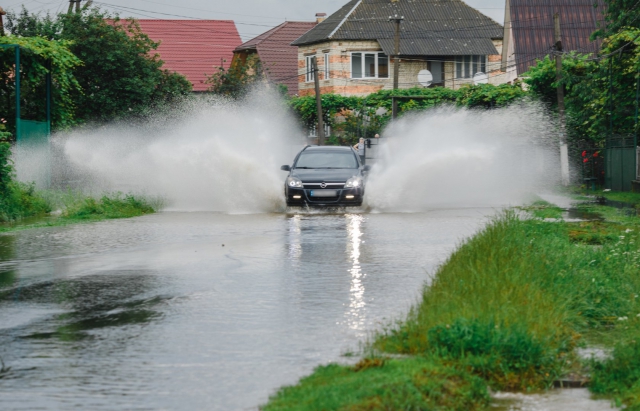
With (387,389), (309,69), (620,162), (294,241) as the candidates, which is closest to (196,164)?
(294,241)

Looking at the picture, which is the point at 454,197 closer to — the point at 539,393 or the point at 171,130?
the point at 171,130

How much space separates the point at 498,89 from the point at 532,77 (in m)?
4.35

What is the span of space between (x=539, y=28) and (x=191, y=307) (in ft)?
173

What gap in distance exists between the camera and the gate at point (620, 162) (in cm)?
3122

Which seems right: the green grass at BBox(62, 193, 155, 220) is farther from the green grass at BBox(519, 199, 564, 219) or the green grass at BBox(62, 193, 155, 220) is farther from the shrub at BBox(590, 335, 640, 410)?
the shrub at BBox(590, 335, 640, 410)

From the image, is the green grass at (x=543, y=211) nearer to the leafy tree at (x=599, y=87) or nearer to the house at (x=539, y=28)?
the leafy tree at (x=599, y=87)

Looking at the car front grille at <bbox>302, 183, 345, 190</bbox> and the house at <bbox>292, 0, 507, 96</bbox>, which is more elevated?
the house at <bbox>292, 0, 507, 96</bbox>

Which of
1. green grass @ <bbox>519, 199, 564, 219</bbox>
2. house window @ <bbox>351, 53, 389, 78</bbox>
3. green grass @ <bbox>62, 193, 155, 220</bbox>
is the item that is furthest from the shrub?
house window @ <bbox>351, 53, 389, 78</bbox>

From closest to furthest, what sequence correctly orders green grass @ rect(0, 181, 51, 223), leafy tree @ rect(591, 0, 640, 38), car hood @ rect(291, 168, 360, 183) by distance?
1. green grass @ rect(0, 181, 51, 223)
2. car hood @ rect(291, 168, 360, 183)
3. leafy tree @ rect(591, 0, 640, 38)

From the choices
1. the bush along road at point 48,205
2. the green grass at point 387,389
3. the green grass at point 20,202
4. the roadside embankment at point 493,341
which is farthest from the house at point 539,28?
the green grass at point 387,389

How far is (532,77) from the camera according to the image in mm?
40219

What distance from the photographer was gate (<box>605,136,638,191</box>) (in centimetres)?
3122

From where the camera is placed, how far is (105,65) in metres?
40.1

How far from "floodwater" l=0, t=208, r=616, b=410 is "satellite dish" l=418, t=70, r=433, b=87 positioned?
4457cm
